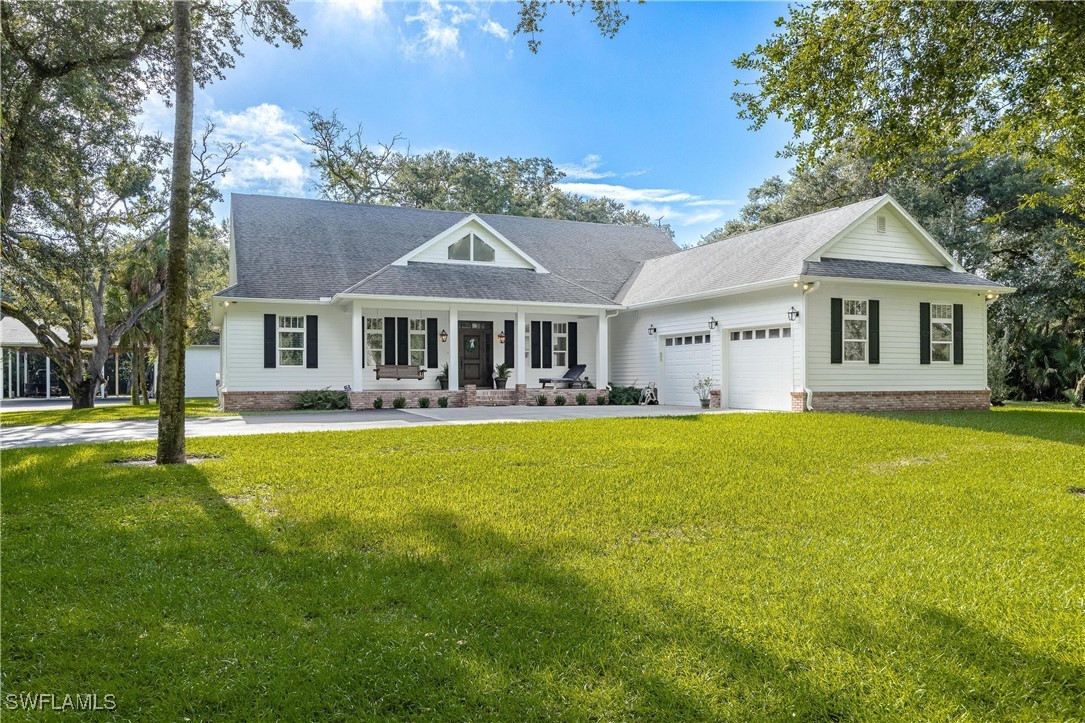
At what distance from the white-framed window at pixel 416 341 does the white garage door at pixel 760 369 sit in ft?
28.0

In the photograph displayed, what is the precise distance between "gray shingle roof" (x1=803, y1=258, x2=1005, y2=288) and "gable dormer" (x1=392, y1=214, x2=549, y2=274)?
8344mm

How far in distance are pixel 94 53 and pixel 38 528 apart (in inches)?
428

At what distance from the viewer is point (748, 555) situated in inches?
159

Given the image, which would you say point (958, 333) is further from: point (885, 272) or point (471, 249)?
point (471, 249)

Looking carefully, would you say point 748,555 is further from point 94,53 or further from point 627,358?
point 627,358

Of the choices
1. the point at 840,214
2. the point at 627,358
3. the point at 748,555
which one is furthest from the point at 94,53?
the point at 840,214

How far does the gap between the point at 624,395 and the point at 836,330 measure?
6.06 meters

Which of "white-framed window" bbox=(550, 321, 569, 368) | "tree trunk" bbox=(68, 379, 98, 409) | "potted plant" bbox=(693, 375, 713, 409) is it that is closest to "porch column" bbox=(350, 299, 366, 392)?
"white-framed window" bbox=(550, 321, 569, 368)

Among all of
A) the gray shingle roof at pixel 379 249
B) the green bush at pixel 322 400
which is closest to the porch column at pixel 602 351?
the gray shingle roof at pixel 379 249

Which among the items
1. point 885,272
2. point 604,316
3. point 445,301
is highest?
point 885,272

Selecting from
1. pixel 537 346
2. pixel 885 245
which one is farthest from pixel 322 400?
pixel 885 245

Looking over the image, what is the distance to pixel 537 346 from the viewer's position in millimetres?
19750

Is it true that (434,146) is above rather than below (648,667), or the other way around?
above

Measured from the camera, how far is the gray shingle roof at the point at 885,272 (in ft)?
47.0
